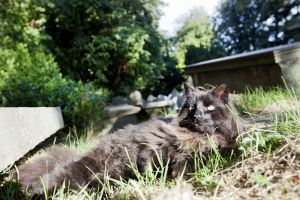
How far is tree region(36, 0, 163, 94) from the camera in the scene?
8445 mm

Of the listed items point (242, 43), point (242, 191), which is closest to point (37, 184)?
point (242, 191)

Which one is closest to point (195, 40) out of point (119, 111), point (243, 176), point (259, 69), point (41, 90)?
point (119, 111)

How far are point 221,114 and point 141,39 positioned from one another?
7147 mm

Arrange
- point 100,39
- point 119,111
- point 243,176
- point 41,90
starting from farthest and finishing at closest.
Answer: point 100,39 < point 119,111 < point 41,90 < point 243,176

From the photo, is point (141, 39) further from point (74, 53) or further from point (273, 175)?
point (273, 175)

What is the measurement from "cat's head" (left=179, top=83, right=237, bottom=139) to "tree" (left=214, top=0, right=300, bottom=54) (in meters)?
14.9

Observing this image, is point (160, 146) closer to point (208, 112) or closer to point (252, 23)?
point (208, 112)

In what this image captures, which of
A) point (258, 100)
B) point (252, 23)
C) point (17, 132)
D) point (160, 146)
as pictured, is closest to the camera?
point (17, 132)

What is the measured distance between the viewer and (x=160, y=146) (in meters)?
1.73

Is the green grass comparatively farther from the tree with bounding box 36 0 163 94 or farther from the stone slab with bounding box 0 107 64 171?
the tree with bounding box 36 0 163 94

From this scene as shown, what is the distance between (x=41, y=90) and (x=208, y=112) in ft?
10.9

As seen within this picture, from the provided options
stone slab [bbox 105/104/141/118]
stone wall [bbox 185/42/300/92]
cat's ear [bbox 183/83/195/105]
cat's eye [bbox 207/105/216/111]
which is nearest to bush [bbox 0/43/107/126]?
stone slab [bbox 105/104/141/118]

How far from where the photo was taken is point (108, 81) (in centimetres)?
965

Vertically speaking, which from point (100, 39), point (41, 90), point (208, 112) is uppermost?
point (100, 39)
